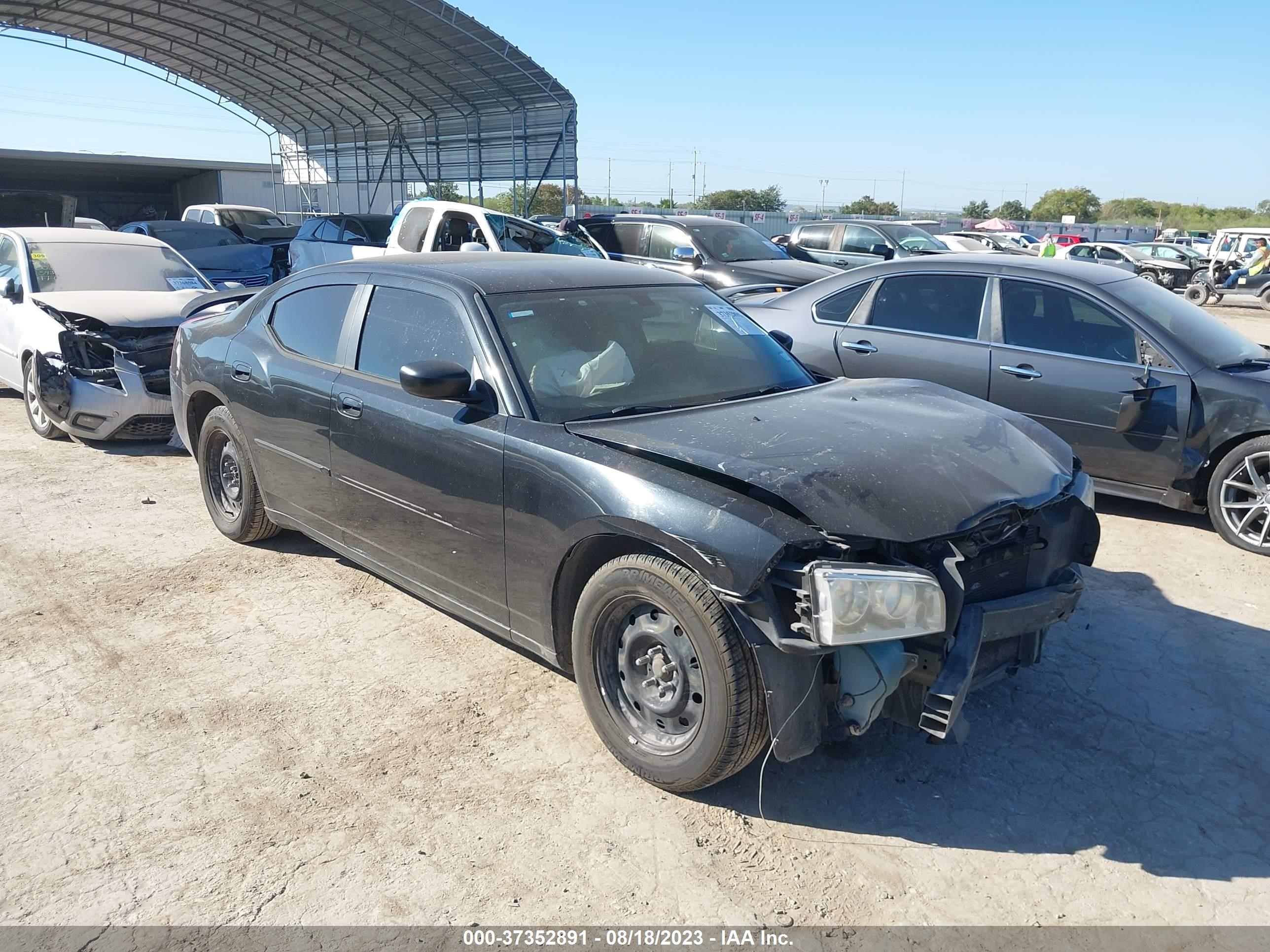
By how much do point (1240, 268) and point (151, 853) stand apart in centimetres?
2795

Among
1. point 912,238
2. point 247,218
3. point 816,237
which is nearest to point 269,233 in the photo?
point 247,218

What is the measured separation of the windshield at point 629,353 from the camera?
3.78 meters

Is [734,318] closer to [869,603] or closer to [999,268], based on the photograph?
[869,603]

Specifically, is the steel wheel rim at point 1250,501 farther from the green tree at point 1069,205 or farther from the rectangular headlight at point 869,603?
the green tree at point 1069,205

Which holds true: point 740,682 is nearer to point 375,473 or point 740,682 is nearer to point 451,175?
point 375,473

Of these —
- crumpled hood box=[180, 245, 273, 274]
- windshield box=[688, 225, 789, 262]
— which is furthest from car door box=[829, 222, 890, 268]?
crumpled hood box=[180, 245, 273, 274]

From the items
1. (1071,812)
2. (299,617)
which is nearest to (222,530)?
(299,617)

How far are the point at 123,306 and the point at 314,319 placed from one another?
4.50m

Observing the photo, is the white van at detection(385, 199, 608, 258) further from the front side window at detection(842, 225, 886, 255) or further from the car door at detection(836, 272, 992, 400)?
the car door at detection(836, 272, 992, 400)

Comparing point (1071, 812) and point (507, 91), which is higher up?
point (507, 91)

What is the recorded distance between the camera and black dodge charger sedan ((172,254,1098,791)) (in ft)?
9.41

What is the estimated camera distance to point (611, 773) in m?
3.37

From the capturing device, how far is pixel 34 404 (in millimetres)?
8109

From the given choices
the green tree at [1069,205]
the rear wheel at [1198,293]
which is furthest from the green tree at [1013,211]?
the rear wheel at [1198,293]
